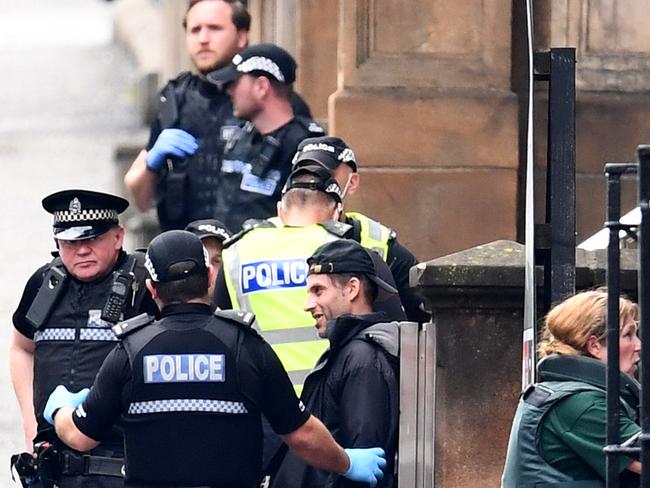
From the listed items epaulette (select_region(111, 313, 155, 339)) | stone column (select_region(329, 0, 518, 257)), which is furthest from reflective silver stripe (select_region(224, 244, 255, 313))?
stone column (select_region(329, 0, 518, 257))

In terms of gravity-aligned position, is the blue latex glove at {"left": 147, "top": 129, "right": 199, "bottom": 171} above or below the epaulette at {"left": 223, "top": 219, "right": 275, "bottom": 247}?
above

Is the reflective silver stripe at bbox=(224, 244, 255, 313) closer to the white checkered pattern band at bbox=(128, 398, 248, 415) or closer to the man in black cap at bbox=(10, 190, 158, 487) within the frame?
the man in black cap at bbox=(10, 190, 158, 487)

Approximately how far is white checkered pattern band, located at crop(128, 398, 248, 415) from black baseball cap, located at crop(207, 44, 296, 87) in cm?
338

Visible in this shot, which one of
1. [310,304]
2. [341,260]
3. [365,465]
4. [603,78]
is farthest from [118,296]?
[603,78]

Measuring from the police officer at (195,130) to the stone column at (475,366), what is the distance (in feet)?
8.41

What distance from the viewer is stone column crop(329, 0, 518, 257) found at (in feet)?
39.1

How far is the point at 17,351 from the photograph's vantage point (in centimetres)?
941

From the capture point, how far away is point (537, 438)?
6.74m

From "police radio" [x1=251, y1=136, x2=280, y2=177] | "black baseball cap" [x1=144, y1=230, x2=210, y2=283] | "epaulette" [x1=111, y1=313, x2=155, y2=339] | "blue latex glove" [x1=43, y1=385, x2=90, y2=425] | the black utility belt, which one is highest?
"police radio" [x1=251, y1=136, x2=280, y2=177]

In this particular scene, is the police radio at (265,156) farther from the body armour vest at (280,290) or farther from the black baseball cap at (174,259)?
the black baseball cap at (174,259)

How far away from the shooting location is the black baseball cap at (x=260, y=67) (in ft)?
35.2

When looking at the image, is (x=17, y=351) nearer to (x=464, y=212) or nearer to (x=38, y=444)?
(x=38, y=444)

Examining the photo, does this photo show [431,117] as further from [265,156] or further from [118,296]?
[118,296]

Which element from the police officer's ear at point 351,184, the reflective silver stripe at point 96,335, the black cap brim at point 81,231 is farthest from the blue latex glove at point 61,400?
the police officer's ear at point 351,184
